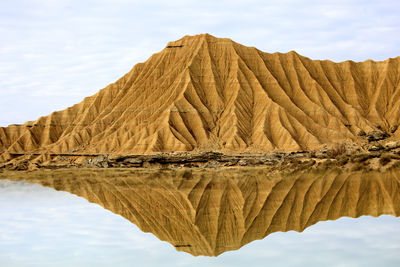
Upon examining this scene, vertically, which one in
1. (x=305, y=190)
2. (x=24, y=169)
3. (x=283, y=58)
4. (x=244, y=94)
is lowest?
(x=24, y=169)

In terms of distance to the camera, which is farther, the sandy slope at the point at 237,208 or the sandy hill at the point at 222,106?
the sandy hill at the point at 222,106

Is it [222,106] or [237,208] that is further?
[222,106]

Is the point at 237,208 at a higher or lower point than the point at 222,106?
lower

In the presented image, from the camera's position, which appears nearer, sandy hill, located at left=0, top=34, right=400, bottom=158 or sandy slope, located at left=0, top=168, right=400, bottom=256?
sandy slope, located at left=0, top=168, right=400, bottom=256

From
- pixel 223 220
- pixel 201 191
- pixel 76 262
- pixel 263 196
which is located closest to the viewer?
pixel 76 262

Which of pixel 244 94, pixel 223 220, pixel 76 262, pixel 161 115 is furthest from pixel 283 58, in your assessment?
pixel 76 262

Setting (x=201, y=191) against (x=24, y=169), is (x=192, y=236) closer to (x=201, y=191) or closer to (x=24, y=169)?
(x=201, y=191)

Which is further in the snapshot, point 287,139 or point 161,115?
point 161,115

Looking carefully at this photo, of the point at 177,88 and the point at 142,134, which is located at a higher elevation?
the point at 177,88
